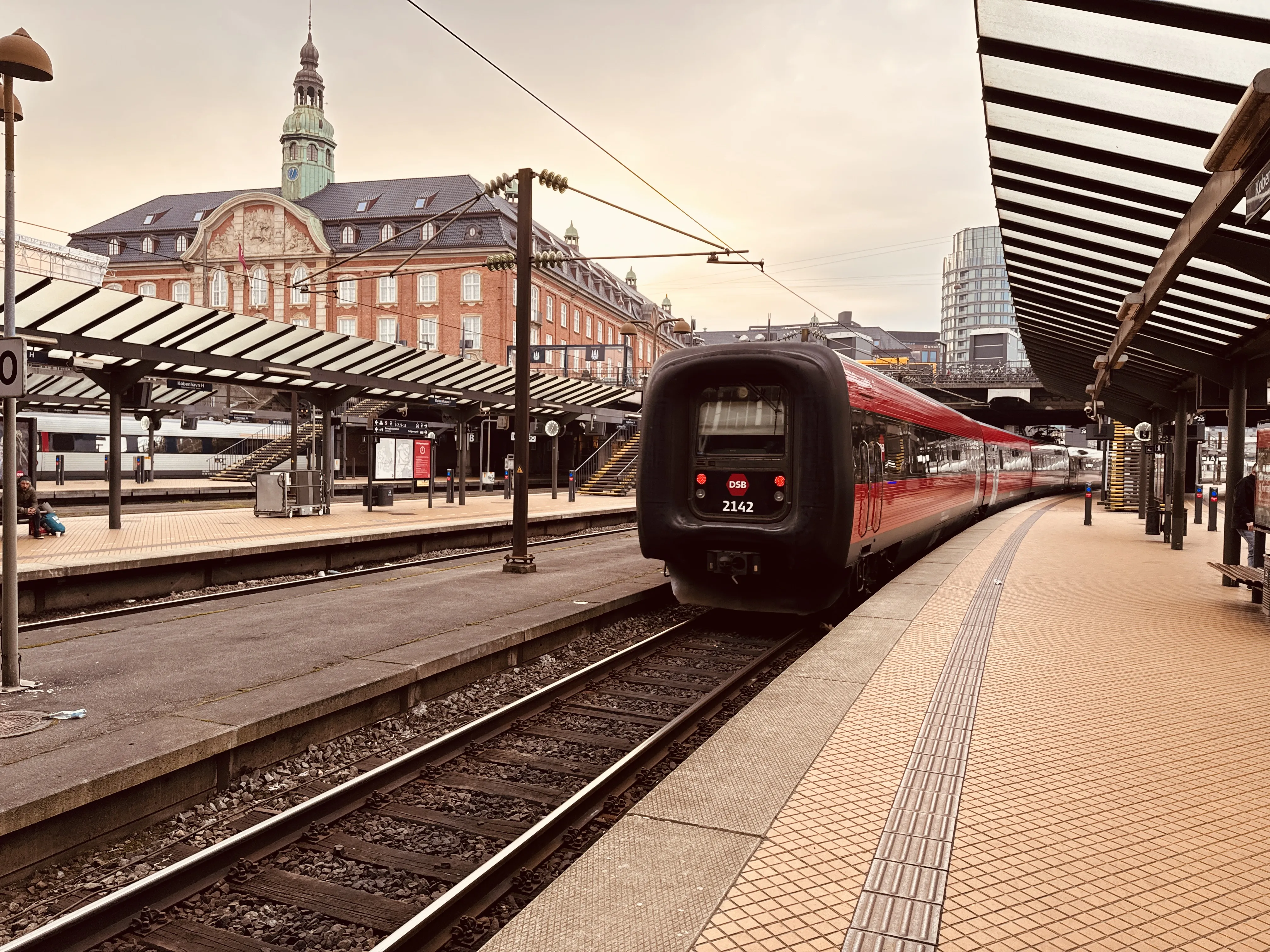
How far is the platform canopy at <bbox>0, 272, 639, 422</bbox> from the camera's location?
12883 mm

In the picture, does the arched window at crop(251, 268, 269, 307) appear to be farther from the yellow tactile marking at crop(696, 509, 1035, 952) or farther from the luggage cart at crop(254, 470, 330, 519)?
the yellow tactile marking at crop(696, 509, 1035, 952)

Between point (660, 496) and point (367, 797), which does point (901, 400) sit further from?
point (367, 797)

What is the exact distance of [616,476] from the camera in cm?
3394

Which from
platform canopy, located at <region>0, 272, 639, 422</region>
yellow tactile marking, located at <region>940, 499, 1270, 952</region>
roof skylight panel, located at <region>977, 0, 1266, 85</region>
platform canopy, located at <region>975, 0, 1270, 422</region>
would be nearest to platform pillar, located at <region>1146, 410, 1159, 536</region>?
platform canopy, located at <region>975, 0, 1270, 422</region>

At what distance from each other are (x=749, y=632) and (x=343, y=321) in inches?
1830

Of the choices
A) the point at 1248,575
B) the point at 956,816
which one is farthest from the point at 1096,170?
the point at 956,816

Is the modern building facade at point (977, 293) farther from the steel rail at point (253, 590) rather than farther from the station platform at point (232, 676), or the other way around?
the station platform at point (232, 676)

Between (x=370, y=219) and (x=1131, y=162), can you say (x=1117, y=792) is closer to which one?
(x=1131, y=162)

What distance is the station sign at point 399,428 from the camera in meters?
23.3

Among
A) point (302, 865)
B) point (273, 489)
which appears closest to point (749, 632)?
point (302, 865)

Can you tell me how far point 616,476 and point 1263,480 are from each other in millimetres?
25366

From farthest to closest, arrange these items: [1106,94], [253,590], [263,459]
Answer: [263,459], [253,590], [1106,94]

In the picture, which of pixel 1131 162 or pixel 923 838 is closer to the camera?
pixel 923 838

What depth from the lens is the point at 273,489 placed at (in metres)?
18.6
